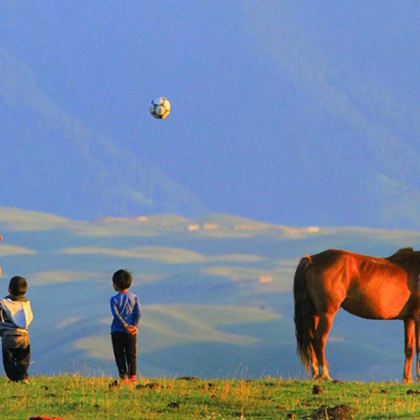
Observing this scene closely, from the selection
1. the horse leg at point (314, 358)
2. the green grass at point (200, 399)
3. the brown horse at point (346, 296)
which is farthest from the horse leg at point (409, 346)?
the green grass at point (200, 399)

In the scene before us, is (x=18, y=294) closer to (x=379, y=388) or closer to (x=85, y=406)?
(x=85, y=406)

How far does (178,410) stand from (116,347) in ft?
9.76

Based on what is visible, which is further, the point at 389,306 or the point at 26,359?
the point at 389,306

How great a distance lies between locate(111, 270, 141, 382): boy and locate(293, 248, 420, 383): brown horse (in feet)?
13.3

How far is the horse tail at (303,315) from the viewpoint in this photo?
22.8 metres

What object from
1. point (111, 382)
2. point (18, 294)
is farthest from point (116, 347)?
point (18, 294)

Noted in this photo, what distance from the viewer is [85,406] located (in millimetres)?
17344

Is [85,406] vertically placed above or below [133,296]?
below

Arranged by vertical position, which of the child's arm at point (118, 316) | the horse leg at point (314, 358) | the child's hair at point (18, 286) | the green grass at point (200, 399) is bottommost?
the green grass at point (200, 399)

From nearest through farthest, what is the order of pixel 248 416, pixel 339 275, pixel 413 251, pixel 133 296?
pixel 248 416 < pixel 133 296 < pixel 339 275 < pixel 413 251

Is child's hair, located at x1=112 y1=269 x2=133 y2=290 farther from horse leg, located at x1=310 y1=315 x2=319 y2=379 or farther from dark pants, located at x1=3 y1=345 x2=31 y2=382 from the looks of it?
horse leg, located at x1=310 y1=315 x2=319 y2=379

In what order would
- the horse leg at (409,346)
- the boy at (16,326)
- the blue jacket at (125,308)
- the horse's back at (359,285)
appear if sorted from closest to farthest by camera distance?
the blue jacket at (125,308)
the boy at (16,326)
the horse's back at (359,285)
the horse leg at (409,346)

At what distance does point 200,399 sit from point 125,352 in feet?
7.52

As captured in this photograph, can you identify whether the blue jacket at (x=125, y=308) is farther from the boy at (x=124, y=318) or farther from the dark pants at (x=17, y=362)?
the dark pants at (x=17, y=362)
